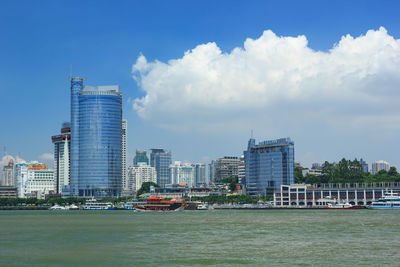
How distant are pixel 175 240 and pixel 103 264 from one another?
23849 millimetres

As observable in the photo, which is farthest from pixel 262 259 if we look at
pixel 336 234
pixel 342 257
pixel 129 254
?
pixel 336 234

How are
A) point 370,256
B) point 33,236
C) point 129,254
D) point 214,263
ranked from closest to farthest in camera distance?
point 214,263
point 370,256
point 129,254
point 33,236

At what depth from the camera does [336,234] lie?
86.8 meters

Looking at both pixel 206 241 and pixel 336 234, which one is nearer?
pixel 206 241

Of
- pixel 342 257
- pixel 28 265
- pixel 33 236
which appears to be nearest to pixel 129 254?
pixel 28 265

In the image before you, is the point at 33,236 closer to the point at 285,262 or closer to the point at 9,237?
the point at 9,237

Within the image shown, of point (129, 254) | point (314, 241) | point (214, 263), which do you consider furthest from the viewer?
point (314, 241)

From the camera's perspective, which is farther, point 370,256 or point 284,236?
point 284,236

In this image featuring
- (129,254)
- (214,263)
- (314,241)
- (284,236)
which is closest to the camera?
(214,263)

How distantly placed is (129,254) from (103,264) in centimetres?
711

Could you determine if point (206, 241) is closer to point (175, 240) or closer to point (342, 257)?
point (175, 240)

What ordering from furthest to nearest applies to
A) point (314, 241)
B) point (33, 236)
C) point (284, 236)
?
point (33, 236), point (284, 236), point (314, 241)

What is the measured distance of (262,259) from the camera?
58938 mm

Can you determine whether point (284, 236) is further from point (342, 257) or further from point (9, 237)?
point (9, 237)
